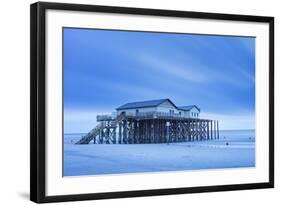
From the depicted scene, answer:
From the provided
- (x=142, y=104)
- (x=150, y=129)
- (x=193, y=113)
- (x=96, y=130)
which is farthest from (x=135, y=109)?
(x=193, y=113)

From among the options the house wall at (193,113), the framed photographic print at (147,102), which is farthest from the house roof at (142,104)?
the house wall at (193,113)

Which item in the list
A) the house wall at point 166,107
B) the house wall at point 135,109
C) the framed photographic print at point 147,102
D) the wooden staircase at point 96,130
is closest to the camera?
the framed photographic print at point 147,102

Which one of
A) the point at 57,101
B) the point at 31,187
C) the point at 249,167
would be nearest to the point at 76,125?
the point at 57,101

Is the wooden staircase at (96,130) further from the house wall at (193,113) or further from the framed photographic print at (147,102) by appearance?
the house wall at (193,113)

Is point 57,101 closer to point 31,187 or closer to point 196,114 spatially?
point 31,187

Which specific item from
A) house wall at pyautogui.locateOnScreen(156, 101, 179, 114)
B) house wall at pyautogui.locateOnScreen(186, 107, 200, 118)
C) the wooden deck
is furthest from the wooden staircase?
house wall at pyautogui.locateOnScreen(186, 107, 200, 118)

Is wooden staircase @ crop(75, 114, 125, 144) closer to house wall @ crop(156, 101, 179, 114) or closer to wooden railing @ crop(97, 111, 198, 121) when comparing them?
wooden railing @ crop(97, 111, 198, 121)

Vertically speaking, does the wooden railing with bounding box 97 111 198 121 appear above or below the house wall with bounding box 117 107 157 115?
below

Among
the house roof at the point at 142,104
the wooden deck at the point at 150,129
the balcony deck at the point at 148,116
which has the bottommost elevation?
the wooden deck at the point at 150,129
